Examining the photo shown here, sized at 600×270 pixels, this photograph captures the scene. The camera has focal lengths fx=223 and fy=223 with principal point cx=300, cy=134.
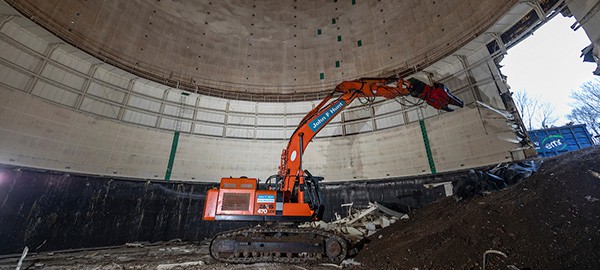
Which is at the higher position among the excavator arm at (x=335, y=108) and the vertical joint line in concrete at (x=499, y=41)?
the vertical joint line in concrete at (x=499, y=41)

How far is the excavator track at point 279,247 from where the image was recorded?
523 cm

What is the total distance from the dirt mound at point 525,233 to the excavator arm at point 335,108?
281 cm

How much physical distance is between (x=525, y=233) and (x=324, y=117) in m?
5.50

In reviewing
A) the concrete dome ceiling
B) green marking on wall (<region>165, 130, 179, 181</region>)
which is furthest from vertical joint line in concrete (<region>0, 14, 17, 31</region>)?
green marking on wall (<region>165, 130, 179, 181</region>)

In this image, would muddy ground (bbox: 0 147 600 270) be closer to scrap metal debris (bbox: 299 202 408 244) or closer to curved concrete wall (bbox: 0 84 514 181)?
scrap metal debris (bbox: 299 202 408 244)

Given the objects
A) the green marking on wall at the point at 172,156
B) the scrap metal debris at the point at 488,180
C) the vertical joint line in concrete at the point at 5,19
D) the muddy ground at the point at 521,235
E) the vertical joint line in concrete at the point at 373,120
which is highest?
the vertical joint line in concrete at the point at 5,19

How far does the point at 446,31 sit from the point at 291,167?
1282cm

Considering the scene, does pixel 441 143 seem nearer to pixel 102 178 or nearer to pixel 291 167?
pixel 291 167

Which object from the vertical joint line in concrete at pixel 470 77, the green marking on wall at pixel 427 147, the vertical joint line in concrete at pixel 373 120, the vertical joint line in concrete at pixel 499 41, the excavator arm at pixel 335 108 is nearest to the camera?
the excavator arm at pixel 335 108

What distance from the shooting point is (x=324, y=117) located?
7.80 meters

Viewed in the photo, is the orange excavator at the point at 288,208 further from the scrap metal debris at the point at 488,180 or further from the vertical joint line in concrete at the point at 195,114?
the vertical joint line in concrete at the point at 195,114

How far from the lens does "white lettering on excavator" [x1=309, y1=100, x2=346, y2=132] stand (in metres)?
7.75

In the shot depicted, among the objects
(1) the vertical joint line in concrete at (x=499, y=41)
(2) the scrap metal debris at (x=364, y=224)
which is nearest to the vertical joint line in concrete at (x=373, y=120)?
(2) the scrap metal debris at (x=364, y=224)

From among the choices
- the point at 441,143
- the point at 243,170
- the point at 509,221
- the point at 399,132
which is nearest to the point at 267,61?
the point at 243,170
